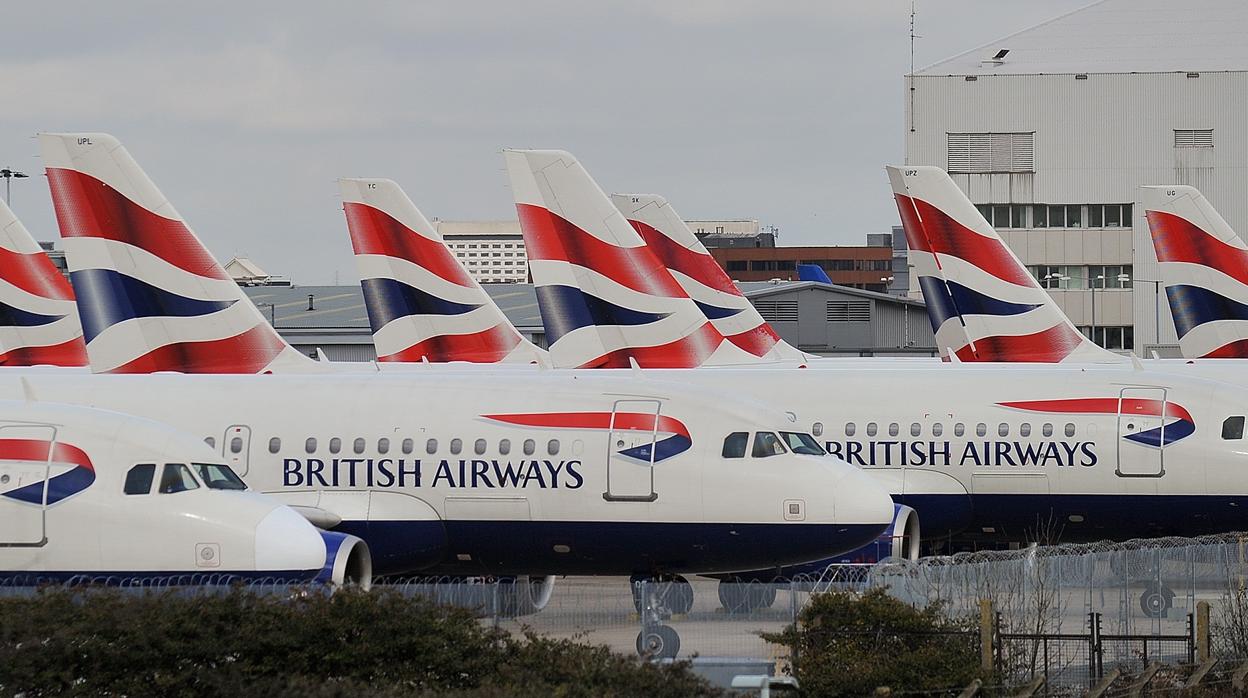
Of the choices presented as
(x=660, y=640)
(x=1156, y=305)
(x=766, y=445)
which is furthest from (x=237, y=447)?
(x=1156, y=305)

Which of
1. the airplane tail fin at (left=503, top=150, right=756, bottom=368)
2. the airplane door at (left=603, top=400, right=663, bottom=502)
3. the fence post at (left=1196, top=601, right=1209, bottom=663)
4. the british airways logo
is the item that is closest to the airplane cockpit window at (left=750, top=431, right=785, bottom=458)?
the airplane door at (left=603, top=400, right=663, bottom=502)

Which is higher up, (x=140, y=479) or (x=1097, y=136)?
(x=1097, y=136)

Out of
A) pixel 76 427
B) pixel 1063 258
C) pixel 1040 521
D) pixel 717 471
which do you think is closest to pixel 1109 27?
pixel 1063 258

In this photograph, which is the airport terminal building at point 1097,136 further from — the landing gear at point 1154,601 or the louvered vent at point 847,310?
the landing gear at point 1154,601

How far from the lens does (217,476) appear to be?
25016 mm

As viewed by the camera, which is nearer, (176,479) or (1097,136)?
(176,479)

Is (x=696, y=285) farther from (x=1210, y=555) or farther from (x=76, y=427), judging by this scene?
(x=76, y=427)

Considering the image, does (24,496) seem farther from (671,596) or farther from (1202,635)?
(1202,635)

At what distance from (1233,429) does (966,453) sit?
4597 mm

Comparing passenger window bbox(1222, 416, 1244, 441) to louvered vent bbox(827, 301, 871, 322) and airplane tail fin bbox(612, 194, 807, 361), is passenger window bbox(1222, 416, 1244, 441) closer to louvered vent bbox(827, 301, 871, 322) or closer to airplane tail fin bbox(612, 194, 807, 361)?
airplane tail fin bbox(612, 194, 807, 361)

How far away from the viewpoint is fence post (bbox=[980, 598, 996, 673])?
70.9ft

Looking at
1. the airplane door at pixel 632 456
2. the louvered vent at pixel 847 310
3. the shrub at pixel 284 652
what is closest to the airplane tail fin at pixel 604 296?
the airplane door at pixel 632 456

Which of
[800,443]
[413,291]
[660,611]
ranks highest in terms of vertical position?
[413,291]

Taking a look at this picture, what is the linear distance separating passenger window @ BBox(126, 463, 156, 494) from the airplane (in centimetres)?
1
